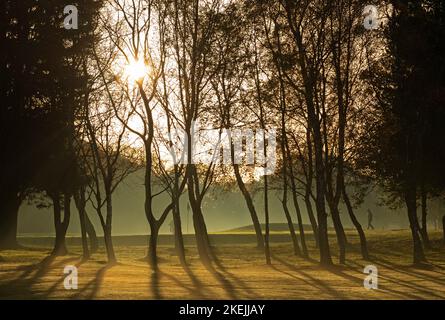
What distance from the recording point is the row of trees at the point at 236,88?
32.5 metres

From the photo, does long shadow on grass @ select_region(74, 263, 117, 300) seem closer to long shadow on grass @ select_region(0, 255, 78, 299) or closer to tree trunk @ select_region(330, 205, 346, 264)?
long shadow on grass @ select_region(0, 255, 78, 299)

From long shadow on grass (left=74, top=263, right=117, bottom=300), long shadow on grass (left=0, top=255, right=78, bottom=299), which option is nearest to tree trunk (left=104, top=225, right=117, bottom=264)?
long shadow on grass (left=0, top=255, right=78, bottom=299)

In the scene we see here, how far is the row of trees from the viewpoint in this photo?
3247cm

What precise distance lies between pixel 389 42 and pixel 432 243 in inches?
1052

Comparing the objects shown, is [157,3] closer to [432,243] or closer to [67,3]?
[67,3]

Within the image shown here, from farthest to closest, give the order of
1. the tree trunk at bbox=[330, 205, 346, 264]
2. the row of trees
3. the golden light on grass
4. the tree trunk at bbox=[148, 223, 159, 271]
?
the tree trunk at bbox=[330, 205, 346, 264], the golden light on grass, the tree trunk at bbox=[148, 223, 159, 271], the row of trees

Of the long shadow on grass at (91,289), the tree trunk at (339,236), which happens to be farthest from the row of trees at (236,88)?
the long shadow on grass at (91,289)

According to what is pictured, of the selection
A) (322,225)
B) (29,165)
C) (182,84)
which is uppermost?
(182,84)

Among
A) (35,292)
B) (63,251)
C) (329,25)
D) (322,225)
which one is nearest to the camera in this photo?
(35,292)

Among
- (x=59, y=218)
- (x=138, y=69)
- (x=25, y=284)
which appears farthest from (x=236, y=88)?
(x=25, y=284)

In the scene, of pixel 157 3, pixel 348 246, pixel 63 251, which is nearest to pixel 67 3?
pixel 157 3

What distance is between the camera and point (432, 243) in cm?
6431

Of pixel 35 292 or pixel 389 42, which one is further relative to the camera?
pixel 389 42

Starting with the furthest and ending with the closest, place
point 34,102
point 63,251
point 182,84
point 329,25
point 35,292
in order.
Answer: point 63,251
point 182,84
point 329,25
point 34,102
point 35,292
